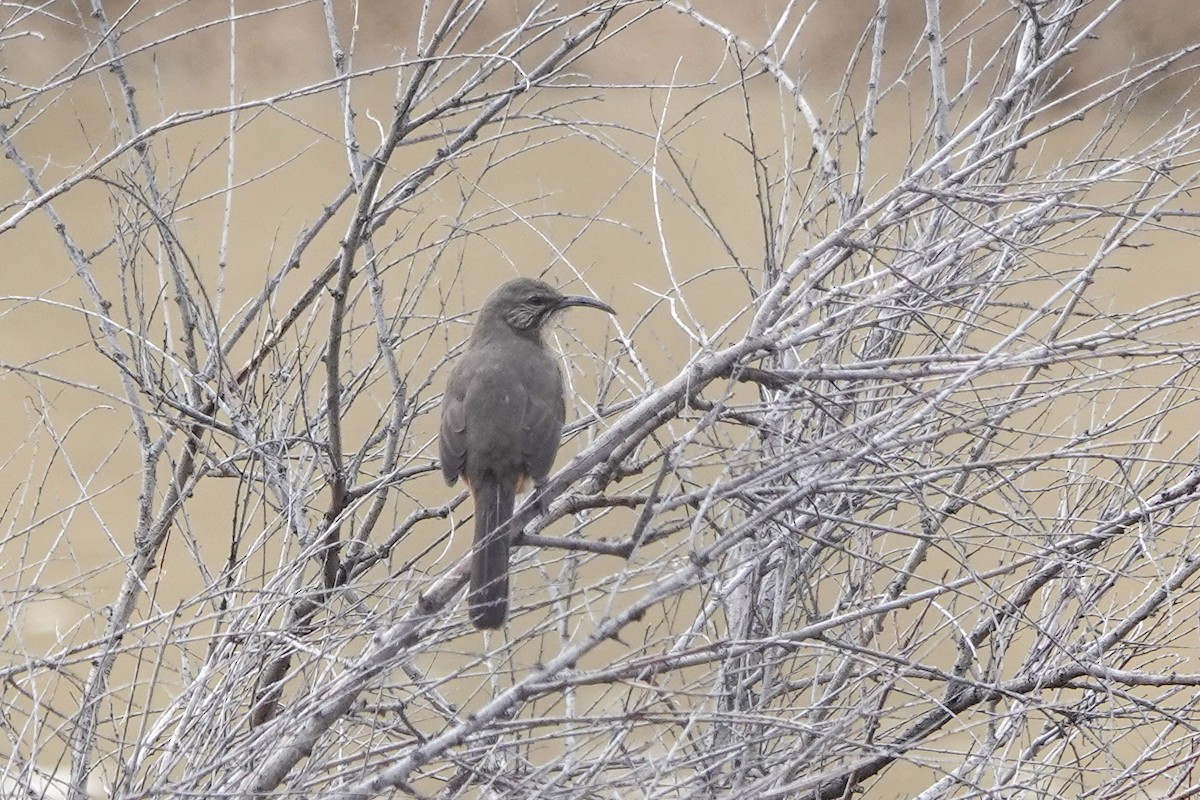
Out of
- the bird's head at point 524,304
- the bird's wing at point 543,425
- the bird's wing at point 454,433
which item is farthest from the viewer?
the bird's head at point 524,304

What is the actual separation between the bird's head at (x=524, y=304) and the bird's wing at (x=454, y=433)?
356mm

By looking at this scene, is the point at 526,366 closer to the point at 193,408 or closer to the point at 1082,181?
the point at 193,408

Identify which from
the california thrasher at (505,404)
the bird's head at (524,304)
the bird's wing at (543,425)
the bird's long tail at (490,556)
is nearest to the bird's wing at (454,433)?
the california thrasher at (505,404)

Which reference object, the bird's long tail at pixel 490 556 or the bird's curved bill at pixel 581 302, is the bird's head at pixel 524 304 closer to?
the bird's curved bill at pixel 581 302

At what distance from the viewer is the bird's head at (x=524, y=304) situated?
4832 millimetres

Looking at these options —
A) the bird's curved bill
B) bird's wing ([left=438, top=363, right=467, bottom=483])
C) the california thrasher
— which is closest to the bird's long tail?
the california thrasher

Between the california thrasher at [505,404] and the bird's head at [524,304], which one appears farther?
the bird's head at [524,304]

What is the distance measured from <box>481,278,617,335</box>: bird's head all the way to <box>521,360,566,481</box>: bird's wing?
0.97ft

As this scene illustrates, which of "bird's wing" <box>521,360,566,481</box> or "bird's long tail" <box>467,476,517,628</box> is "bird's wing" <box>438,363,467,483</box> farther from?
"bird's wing" <box>521,360,566,481</box>

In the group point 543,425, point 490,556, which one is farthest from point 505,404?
point 490,556

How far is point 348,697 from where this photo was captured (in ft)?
10.7

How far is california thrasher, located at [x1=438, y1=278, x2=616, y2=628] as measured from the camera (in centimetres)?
426

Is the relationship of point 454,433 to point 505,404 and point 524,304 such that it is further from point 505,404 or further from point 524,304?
point 524,304

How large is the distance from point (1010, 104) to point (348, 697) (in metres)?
3.20
